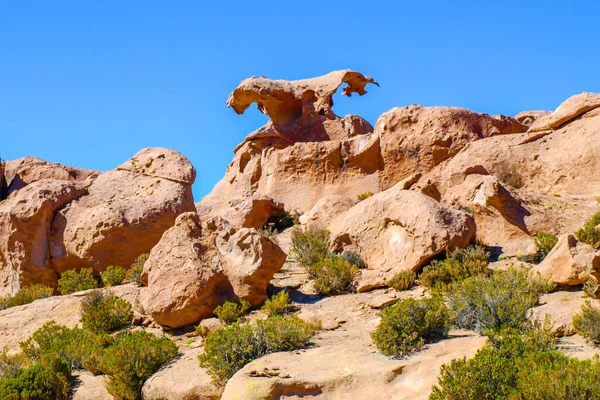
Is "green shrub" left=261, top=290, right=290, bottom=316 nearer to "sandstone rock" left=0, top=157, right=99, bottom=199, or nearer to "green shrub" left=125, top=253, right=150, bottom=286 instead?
"green shrub" left=125, top=253, right=150, bottom=286

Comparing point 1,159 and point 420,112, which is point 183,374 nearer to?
point 1,159

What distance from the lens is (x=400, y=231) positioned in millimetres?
13602

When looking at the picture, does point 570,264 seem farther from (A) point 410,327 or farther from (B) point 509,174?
(B) point 509,174

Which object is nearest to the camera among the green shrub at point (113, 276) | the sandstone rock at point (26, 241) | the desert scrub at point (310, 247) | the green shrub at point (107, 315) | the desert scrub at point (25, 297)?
the green shrub at point (107, 315)

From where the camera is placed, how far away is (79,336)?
38.7 ft

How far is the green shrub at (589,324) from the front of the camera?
8.35 m

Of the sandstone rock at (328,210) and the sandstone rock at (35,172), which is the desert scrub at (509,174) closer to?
the sandstone rock at (328,210)

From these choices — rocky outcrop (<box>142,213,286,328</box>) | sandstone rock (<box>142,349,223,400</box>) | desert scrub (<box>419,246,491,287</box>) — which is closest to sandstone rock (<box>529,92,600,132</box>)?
desert scrub (<box>419,246,491,287</box>)

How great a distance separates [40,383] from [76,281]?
20.2ft

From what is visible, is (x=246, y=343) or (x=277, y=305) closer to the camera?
(x=246, y=343)

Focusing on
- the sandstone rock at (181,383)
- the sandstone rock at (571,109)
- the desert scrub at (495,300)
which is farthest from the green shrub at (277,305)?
the sandstone rock at (571,109)

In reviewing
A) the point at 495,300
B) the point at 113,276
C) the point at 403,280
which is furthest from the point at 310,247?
the point at 495,300

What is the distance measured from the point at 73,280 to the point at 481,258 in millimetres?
9351

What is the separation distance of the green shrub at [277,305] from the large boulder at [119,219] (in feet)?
18.2
